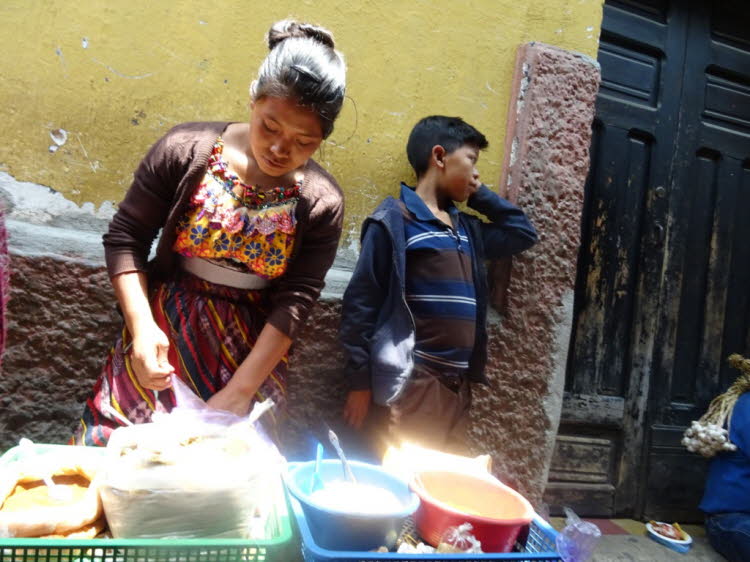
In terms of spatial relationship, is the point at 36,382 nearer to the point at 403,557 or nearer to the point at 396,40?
the point at 403,557

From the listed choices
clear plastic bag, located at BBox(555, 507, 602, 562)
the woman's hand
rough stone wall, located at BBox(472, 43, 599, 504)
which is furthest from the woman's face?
rough stone wall, located at BBox(472, 43, 599, 504)

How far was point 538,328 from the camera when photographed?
7.95 ft

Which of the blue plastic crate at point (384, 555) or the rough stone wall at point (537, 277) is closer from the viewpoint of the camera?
the blue plastic crate at point (384, 555)

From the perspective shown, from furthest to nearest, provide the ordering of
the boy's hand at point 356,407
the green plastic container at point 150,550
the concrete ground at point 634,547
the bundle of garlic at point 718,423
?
the bundle of garlic at point 718,423
the concrete ground at point 634,547
the boy's hand at point 356,407
the green plastic container at point 150,550

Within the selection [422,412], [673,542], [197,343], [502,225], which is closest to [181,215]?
[197,343]

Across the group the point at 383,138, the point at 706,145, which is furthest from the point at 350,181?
the point at 706,145

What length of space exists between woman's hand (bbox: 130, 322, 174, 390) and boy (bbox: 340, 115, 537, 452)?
2.51 ft

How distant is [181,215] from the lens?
1443 mm

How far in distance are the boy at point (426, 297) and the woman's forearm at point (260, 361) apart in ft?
1.75

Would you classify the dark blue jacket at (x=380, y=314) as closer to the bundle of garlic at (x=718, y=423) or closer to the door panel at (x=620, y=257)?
the door panel at (x=620, y=257)

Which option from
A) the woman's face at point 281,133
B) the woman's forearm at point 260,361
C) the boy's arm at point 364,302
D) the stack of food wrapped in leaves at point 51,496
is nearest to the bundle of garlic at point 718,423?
the boy's arm at point 364,302

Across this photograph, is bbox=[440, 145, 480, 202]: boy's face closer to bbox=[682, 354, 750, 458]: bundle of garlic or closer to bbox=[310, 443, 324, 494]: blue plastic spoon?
bbox=[310, 443, 324, 494]: blue plastic spoon

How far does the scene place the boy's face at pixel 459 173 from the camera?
7.17 ft

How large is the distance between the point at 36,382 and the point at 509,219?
1.75 metres
